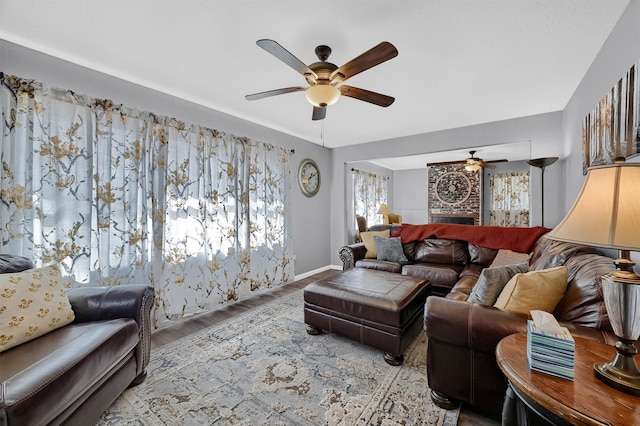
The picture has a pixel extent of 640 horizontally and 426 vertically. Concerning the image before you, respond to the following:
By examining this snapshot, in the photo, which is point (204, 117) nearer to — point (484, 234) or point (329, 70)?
point (329, 70)

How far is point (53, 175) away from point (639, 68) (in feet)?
12.6

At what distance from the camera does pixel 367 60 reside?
1644mm

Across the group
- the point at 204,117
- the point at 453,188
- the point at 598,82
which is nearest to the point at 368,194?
the point at 453,188

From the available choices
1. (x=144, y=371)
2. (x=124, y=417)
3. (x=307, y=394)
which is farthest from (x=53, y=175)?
(x=307, y=394)

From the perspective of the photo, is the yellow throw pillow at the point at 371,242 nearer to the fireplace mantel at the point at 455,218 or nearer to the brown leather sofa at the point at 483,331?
the brown leather sofa at the point at 483,331

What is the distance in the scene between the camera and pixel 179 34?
1.83 metres

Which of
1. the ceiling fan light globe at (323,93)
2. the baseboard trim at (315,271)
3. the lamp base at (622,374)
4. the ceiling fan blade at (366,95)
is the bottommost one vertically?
the baseboard trim at (315,271)

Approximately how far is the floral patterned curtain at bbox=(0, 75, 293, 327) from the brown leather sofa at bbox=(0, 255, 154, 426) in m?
0.49

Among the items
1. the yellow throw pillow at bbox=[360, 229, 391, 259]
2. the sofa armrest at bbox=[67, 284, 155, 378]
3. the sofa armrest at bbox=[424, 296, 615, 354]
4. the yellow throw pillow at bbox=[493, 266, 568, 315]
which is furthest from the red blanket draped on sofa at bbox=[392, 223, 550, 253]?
the sofa armrest at bbox=[67, 284, 155, 378]

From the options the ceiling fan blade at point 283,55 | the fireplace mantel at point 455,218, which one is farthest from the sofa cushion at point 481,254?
the fireplace mantel at point 455,218

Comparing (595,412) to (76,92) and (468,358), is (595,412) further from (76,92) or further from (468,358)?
(76,92)

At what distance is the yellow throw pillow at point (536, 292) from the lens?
1367 mm

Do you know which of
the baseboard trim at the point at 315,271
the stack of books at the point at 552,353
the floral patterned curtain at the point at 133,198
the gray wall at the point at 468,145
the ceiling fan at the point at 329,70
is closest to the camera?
the stack of books at the point at 552,353

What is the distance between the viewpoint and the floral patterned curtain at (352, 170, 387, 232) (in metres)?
5.86
